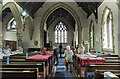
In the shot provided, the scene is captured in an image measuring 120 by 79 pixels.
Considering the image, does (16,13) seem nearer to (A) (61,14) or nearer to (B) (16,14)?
(B) (16,14)

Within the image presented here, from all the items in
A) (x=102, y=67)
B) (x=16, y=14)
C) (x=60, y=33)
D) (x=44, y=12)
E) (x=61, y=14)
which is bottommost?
(x=102, y=67)

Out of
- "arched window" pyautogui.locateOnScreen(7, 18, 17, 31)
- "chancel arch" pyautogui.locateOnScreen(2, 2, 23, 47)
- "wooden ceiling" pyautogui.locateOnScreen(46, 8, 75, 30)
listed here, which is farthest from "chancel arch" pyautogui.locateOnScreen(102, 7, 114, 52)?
"arched window" pyautogui.locateOnScreen(7, 18, 17, 31)

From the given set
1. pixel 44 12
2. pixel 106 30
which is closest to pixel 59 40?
pixel 44 12

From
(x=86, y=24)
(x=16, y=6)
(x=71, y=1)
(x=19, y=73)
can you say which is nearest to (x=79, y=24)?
(x=86, y=24)

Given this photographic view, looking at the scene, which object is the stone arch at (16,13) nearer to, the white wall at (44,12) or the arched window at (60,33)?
the white wall at (44,12)

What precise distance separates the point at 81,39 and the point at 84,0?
350 centimetres

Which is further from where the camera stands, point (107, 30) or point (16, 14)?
point (16, 14)

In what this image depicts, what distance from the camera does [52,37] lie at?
18391 millimetres

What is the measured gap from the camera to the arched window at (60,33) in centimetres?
1852

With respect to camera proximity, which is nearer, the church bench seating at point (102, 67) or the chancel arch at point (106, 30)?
the church bench seating at point (102, 67)

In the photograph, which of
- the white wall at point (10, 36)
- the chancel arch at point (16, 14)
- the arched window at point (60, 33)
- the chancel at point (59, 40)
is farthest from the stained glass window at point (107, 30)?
the arched window at point (60, 33)

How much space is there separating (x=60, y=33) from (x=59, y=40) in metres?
1.03

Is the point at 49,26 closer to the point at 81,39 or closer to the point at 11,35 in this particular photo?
the point at 11,35

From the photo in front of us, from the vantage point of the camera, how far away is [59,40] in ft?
61.0
